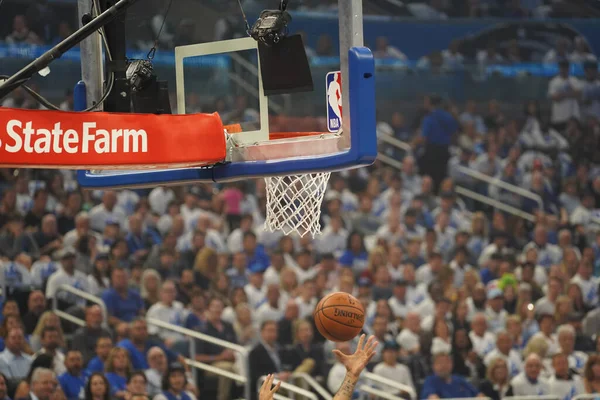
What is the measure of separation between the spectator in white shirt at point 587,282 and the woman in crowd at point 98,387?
17.5ft

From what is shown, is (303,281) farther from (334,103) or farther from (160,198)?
(334,103)

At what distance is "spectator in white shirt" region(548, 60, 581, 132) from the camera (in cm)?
1342

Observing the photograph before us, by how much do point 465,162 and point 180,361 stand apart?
218 inches

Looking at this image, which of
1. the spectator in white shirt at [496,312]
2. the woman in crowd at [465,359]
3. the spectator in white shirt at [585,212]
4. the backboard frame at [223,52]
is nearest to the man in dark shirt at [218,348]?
the woman in crowd at [465,359]

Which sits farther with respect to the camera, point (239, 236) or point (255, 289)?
point (239, 236)

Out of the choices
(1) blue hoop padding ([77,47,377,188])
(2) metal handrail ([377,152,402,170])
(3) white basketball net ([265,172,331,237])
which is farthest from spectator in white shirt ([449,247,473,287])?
(1) blue hoop padding ([77,47,377,188])

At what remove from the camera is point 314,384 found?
27.4 ft

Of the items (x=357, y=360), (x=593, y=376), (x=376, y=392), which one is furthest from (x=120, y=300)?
(x=357, y=360)

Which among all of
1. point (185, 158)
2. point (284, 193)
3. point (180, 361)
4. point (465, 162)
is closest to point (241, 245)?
point (180, 361)

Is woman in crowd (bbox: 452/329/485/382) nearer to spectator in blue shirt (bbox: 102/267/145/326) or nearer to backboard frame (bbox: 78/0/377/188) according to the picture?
spectator in blue shirt (bbox: 102/267/145/326)

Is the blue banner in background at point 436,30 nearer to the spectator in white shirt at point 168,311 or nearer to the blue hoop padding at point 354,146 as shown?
the spectator in white shirt at point 168,311

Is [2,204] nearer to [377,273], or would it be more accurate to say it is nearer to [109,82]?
[377,273]

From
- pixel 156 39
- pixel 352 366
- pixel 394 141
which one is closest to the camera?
pixel 352 366

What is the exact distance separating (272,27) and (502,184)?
27.7 feet
